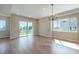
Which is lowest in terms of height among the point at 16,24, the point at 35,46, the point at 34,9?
the point at 35,46

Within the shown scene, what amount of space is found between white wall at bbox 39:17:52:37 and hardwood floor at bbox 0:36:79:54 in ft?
0.55

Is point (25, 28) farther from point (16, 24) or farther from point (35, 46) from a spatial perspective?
point (35, 46)

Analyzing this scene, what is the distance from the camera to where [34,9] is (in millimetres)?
3688

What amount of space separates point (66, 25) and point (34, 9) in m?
1.12

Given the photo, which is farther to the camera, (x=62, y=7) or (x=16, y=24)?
(x=16, y=24)

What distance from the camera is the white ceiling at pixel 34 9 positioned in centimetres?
332

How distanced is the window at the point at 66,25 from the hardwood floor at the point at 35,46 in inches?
16.2

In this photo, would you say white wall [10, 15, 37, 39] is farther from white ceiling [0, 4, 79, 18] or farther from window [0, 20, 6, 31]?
window [0, 20, 6, 31]

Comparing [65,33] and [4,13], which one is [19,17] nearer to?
[4,13]

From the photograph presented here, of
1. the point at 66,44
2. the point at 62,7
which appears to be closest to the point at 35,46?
the point at 66,44

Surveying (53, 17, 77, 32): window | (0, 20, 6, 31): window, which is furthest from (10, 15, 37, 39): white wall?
(53, 17, 77, 32): window

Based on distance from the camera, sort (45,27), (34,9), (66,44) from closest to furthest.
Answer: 1. (66,44)
2. (34,9)
3. (45,27)

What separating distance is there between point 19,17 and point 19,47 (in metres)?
1.03

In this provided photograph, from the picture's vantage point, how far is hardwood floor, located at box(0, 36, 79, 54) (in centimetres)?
339
